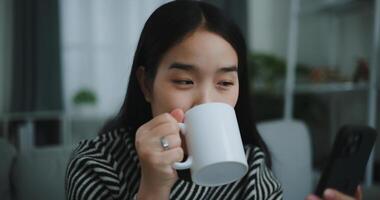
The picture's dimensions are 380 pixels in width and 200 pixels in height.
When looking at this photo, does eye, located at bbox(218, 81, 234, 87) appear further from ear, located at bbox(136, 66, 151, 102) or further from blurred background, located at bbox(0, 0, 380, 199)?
blurred background, located at bbox(0, 0, 380, 199)

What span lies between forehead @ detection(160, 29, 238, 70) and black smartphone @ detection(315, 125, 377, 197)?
165mm

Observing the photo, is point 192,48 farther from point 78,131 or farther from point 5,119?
point 5,119

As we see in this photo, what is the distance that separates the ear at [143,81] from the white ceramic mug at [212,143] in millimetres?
131

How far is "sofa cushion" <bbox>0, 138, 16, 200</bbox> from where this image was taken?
1.86 ft

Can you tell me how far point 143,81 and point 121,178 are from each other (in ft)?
0.53

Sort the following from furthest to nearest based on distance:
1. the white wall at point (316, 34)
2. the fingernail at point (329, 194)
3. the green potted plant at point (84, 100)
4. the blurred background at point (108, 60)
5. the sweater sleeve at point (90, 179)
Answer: the green potted plant at point (84, 100)
the blurred background at point (108, 60)
the white wall at point (316, 34)
the sweater sleeve at point (90, 179)
the fingernail at point (329, 194)

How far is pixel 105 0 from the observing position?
89.4 inches

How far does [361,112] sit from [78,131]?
1474mm

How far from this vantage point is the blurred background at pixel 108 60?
1940 millimetres

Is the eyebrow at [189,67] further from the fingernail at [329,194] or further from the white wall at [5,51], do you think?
the white wall at [5,51]

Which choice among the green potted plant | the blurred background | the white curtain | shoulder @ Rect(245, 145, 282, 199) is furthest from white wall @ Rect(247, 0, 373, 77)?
shoulder @ Rect(245, 145, 282, 199)

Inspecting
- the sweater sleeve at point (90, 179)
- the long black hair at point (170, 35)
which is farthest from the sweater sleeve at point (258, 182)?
the sweater sleeve at point (90, 179)

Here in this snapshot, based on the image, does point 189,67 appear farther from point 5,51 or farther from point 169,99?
point 5,51

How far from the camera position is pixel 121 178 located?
561 mm
